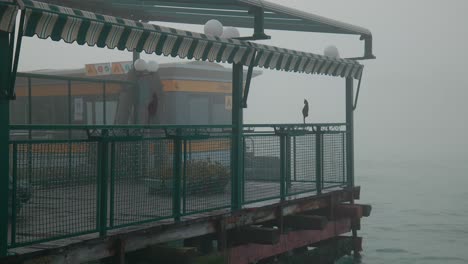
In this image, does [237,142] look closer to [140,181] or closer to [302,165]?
[140,181]

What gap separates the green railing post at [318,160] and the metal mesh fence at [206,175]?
8.37 feet

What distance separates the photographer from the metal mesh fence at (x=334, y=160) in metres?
→ 12.8

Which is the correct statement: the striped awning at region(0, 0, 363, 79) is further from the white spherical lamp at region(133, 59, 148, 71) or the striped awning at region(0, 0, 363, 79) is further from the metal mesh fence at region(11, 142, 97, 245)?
the white spherical lamp at region(133, 59, 148, 71)

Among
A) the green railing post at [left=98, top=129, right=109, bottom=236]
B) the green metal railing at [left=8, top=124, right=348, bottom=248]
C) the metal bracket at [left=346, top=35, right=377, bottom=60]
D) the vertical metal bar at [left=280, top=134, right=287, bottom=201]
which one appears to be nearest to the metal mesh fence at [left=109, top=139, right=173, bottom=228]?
the green metal railing at [left=8, top=124, right=348, bottom=248]

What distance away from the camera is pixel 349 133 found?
44.9 feet

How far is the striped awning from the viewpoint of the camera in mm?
6655

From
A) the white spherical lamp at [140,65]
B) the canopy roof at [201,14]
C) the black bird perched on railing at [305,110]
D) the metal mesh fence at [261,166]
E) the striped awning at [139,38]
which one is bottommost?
the metal mesh fence at [261,166]

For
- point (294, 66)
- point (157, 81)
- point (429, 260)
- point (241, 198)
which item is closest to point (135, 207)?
point (241, 198)

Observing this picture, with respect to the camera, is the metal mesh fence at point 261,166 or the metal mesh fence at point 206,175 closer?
the metal mesh fence at point 206,175

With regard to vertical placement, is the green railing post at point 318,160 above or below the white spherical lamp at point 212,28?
below

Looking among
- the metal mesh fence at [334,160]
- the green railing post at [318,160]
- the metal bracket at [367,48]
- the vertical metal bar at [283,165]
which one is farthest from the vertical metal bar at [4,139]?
the metal bracket at [367,48]

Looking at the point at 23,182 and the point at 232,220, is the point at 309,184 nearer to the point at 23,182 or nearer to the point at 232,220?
the point at 232,220

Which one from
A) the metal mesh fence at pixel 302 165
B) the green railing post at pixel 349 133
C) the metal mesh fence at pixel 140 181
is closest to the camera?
the metal mesh fence at pixel 140 181

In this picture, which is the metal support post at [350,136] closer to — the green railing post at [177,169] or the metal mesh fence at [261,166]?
the metal mesh fence at [261,166]
